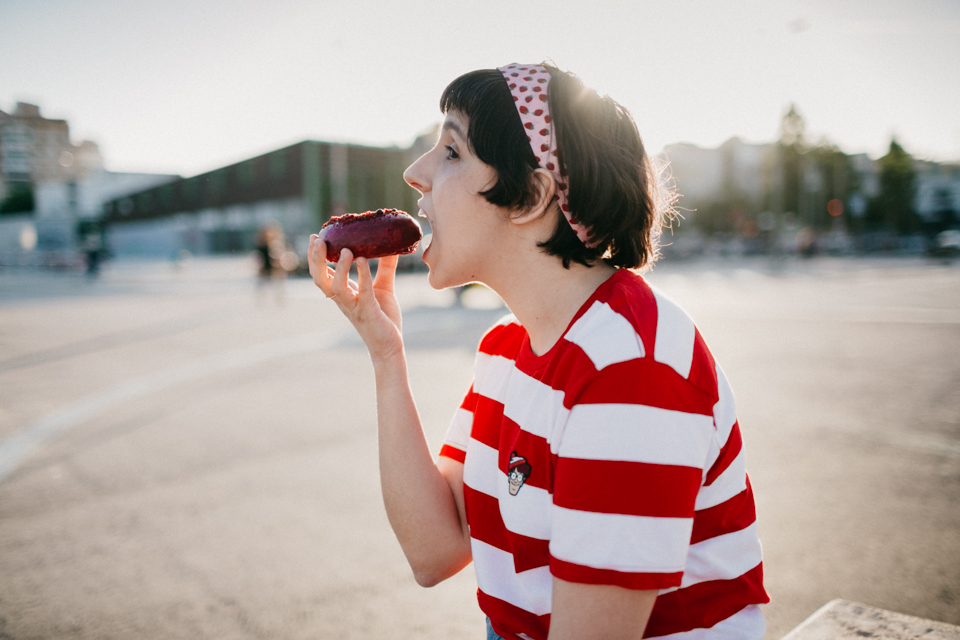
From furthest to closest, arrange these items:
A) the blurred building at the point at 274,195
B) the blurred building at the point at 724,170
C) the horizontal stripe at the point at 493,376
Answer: the blurred building at the point at 724,170 < the blurred building at the point at 274,195 < the horizontal stripe at the point at 493,376

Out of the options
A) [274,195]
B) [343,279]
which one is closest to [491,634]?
[343,279]

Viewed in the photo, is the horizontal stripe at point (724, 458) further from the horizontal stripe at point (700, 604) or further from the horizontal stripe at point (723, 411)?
the horizontal stripe at point (700, 604)

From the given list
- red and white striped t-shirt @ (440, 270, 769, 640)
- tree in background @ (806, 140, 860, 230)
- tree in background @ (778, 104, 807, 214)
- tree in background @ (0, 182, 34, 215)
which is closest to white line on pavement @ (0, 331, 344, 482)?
red and white striped t-shirt @ (440, 270, 769, 640)

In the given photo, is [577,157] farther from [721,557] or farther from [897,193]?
[897,193]

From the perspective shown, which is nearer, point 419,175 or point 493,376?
point 419,175

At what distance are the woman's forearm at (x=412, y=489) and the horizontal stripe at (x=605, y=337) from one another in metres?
0.64

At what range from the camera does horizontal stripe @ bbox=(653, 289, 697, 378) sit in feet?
3.50

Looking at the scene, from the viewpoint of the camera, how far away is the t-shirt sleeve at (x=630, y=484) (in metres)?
1.01

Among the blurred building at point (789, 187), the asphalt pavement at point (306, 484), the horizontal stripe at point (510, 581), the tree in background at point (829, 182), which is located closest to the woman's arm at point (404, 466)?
the horizontal stripe at point (510, 581)

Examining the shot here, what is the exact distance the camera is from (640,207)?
1.41 m

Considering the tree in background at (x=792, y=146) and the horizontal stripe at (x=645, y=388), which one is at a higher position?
the tree in background at (x=792, y=146)

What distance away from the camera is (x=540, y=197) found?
138 centimetres

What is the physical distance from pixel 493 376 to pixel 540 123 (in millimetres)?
660

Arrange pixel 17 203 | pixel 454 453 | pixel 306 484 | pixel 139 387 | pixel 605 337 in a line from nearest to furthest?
pixel 605 337
pixel 454 453
pixel 306 484
pixel 139 387
pixel 17 203
